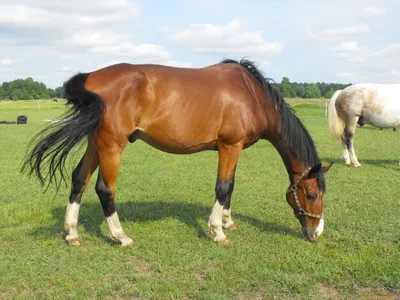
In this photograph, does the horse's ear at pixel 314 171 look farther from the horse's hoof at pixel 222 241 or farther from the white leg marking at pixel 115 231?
the white leg marking at pixel 115 231

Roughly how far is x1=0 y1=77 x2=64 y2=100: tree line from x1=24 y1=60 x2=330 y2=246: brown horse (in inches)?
3476

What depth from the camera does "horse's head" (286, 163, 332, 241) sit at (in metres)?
4.51

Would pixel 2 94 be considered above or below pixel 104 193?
above

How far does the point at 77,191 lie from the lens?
15.2 ft

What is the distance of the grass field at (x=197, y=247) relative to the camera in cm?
345

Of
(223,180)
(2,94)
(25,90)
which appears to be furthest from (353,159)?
(2,94)

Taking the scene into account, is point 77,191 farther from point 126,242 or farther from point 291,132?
point 291,132

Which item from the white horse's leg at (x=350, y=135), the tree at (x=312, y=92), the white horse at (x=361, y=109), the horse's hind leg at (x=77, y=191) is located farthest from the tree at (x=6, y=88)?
the horse's hind leg at (x=77, y=191)

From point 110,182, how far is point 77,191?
66cm

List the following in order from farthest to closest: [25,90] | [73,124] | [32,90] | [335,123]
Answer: [25,90] → [32,90] → [335,123] → [73,124]

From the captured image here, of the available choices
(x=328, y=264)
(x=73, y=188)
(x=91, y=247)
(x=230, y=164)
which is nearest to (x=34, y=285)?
(x=91, y=247)

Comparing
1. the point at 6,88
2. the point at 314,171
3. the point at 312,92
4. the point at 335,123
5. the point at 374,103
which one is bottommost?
the point at 314,171

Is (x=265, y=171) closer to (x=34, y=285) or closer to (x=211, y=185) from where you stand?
(x=211, y=185)

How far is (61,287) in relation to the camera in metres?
3.46
